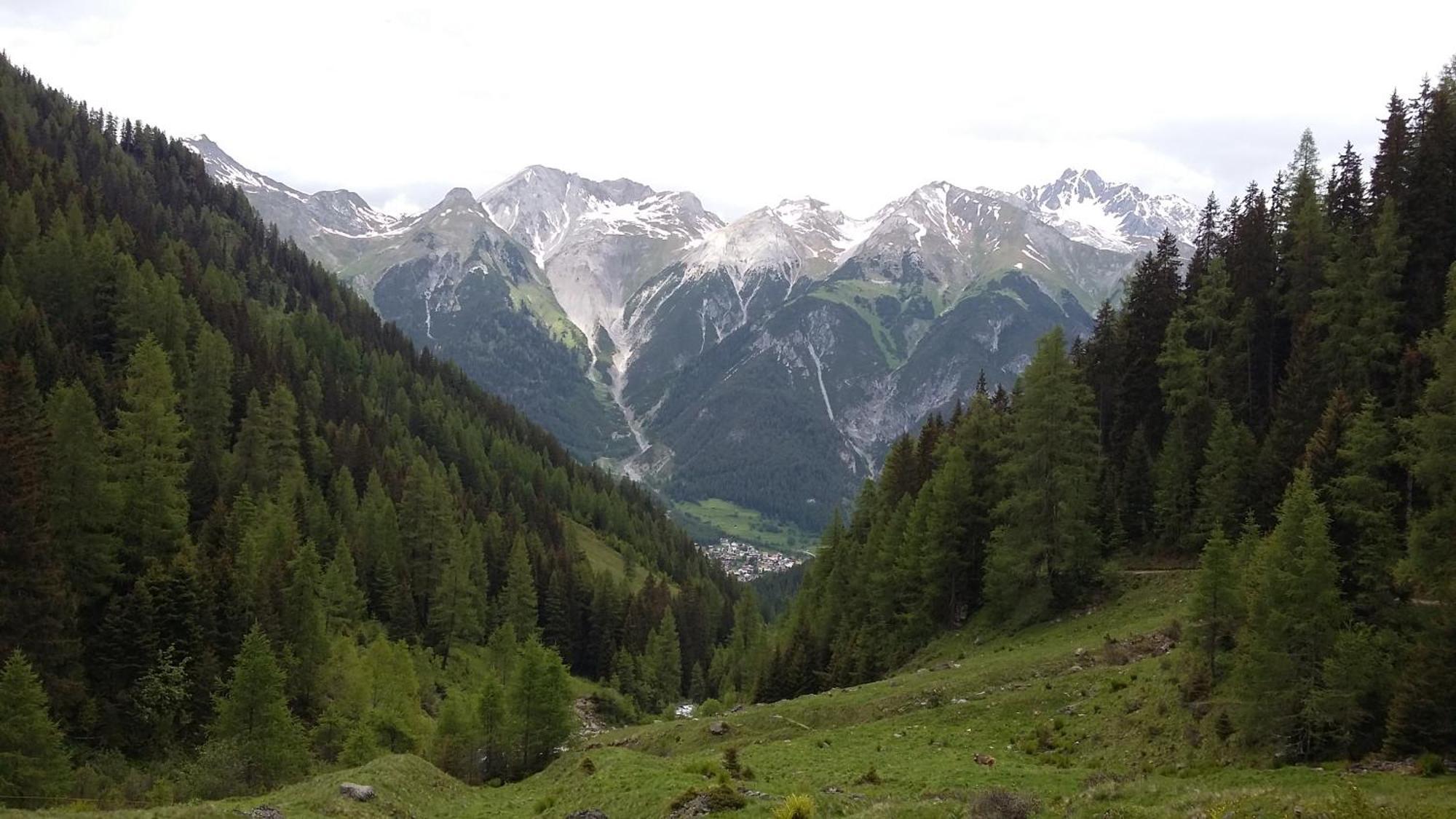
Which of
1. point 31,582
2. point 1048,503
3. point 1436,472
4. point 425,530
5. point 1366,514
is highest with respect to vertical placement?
point 1436,472

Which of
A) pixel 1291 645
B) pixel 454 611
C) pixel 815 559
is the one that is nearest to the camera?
pixel 1291 645

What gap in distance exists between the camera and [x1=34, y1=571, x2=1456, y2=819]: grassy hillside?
20.1 metres

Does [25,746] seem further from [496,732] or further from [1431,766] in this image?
[1431,766]

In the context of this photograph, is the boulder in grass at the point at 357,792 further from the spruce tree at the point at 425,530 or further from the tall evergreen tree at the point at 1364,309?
the spruce tree at the point at 425,530

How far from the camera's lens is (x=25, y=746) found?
35562 mm

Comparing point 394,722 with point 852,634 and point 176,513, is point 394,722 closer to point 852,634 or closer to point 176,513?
point 176,513

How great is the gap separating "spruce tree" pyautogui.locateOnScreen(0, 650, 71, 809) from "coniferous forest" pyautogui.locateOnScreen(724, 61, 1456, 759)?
45.4 m

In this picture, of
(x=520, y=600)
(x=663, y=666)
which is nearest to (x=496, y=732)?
(x=520, y=600)

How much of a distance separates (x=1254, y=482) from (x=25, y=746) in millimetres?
63474

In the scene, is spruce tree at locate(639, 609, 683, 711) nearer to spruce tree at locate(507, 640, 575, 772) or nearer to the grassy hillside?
the grassy hillside

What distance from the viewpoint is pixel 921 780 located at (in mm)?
29453

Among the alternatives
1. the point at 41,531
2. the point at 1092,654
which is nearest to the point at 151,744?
the point at 41,531

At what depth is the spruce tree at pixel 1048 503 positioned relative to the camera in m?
55.1

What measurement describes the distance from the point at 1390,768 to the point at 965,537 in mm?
40431
